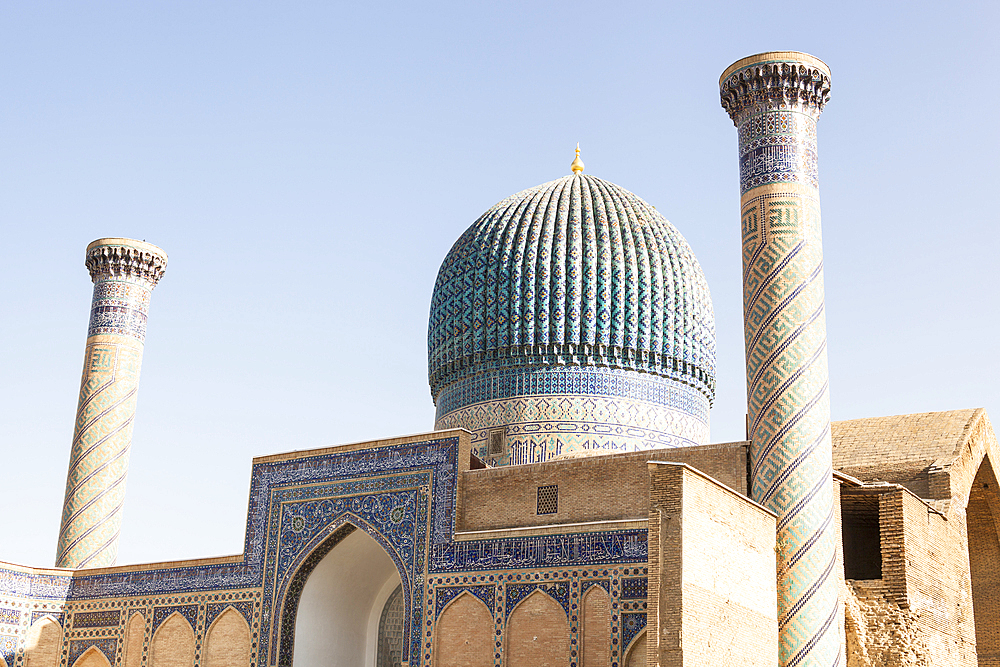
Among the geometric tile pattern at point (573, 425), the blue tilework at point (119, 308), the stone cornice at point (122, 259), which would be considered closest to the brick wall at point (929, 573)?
the geometric tile pattern at point (573, 425)

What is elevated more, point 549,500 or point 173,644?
point 549,500

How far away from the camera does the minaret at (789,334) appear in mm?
8406

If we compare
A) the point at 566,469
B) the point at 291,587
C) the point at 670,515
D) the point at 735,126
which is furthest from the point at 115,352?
the point at 670,515

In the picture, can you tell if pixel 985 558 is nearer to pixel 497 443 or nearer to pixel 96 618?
pixel 497 443

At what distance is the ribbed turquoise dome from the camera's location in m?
12.7

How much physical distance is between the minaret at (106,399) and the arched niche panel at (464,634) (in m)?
5.33

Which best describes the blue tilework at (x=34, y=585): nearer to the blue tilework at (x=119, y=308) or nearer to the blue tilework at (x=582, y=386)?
the blue tilework at (x=119, y=308)

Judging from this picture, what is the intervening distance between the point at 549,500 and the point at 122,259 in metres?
7.05

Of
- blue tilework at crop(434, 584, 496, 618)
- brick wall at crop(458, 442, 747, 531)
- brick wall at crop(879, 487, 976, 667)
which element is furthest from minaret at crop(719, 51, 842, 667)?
blue tilework at crop(434, 584, 496, 618)

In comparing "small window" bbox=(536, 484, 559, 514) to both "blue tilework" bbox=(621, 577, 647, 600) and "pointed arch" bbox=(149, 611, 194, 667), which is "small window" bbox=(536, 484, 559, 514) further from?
"pointed arch" bbox=(149, 611, 194, 667)

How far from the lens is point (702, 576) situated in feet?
24.0

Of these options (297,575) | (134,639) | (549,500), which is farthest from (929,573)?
(134,639)

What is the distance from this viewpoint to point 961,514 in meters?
10.2

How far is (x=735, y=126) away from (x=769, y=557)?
3618mm
